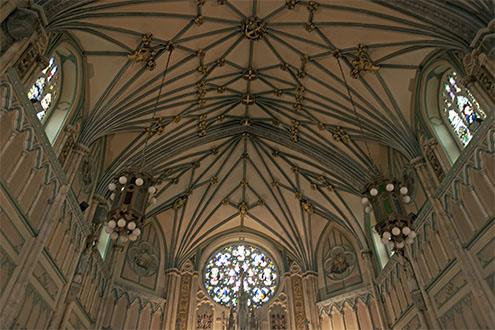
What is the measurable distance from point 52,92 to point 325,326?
12.8 m

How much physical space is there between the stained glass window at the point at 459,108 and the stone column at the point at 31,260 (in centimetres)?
1071

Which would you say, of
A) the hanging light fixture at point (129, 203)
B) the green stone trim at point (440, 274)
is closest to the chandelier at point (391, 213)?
the green stone trim at point (440, 274)

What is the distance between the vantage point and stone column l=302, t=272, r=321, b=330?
1541cm

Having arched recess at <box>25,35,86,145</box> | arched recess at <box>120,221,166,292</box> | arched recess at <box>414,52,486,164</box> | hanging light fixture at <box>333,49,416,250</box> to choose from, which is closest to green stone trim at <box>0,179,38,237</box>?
arched recess at <box>25,35,86,145</box>

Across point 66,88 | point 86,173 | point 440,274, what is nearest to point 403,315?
point 440,274

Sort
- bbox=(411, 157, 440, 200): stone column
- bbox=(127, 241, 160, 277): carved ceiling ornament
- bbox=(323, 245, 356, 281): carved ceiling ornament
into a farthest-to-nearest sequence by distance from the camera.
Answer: bbox=(323, 245, 356, 281): carved ceiling ornament
bbox=(127, 241, 160, 277): carved ceiling ornament
bbox=(411, 157, 440, 200): stone column

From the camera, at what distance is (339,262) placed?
55.1ft

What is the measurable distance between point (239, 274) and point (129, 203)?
9218 millimetres

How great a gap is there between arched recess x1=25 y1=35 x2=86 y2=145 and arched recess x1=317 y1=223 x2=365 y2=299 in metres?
11.8

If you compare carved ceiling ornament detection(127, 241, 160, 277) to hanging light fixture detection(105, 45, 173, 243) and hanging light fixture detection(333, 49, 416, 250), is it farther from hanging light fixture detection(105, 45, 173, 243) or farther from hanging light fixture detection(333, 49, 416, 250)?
hanging light fixture detection(333, 49, 416, 250)

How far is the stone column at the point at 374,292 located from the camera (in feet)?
43.9

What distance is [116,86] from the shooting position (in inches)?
493

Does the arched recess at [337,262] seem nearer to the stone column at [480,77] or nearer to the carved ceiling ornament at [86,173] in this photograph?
the stone column at [480,77]

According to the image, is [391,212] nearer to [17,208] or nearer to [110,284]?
[17,208]
